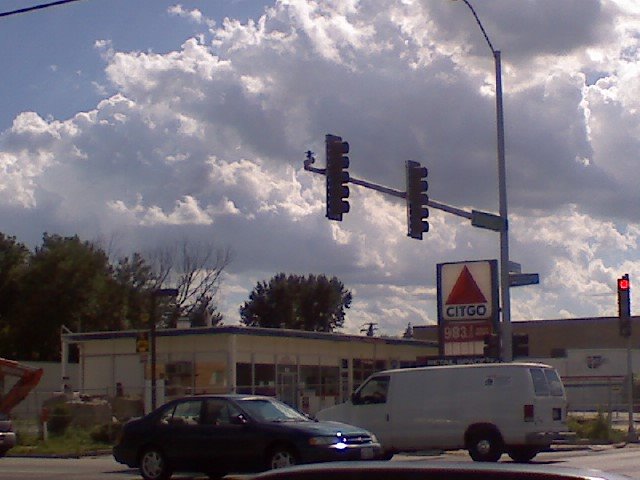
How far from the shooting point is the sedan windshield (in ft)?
62.4

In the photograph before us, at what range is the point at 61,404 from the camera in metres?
39.1

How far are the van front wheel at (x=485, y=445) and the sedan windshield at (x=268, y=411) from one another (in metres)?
5.76

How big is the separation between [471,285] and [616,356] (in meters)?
42.5

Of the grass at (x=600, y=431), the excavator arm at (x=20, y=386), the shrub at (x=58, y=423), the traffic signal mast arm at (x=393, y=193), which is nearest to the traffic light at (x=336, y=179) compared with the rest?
the traffic signal mast arm at (x=393, y=193)

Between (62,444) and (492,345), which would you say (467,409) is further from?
(62,444)

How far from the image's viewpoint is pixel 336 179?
2348 cm

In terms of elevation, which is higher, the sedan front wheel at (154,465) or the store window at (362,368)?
the store window at (362,368)

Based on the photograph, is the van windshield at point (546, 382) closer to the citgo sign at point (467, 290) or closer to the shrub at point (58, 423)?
the citgo sign at point (467, 290)

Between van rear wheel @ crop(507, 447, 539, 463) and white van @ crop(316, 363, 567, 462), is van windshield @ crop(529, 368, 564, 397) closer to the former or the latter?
white van @ crop(316, 363, 567, 462)

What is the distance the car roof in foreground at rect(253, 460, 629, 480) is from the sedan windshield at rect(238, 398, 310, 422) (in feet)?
46.6

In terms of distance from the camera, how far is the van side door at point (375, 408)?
81.6 feet

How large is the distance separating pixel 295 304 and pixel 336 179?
81.5 m

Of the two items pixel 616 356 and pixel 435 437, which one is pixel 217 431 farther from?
pixel 616 356

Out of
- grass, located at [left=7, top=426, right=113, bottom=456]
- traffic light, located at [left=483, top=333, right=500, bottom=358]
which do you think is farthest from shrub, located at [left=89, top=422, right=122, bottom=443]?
traffic light, located at [left=483, top=333, right=500, bottom=358]
